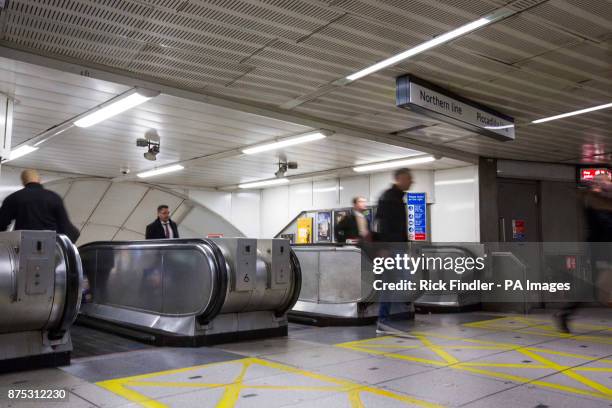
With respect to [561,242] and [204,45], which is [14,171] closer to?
[204,45]

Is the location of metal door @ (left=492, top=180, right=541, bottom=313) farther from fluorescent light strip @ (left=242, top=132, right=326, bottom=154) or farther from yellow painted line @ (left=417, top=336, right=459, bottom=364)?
yellow painted line @ (left=417, top=336, right=459, bottom=364)

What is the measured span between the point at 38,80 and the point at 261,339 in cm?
464

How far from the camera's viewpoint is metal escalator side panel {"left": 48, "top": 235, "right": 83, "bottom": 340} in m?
5.06

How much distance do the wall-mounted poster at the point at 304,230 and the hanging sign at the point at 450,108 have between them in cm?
885

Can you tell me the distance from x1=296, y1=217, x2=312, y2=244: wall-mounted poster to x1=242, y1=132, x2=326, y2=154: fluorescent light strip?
5342mm

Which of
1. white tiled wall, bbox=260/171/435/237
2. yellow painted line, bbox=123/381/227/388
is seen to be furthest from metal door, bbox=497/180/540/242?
yellow painted line, bbox=123/381/227/388

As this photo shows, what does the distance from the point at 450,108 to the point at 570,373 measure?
3889 mm

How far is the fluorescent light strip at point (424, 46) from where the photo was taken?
5.23m

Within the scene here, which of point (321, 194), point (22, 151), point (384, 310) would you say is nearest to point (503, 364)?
point (384, 310)

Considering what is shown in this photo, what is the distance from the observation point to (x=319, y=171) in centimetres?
1478

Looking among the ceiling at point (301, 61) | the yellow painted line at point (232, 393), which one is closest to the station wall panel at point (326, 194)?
the ceiling at point (301, 61)

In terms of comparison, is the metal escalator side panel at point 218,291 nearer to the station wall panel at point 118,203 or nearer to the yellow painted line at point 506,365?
the yellow painted line at point 506,365

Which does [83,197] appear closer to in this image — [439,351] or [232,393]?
[439,351]

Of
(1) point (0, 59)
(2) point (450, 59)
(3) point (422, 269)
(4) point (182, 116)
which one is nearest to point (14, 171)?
(4) point (182, 116)
